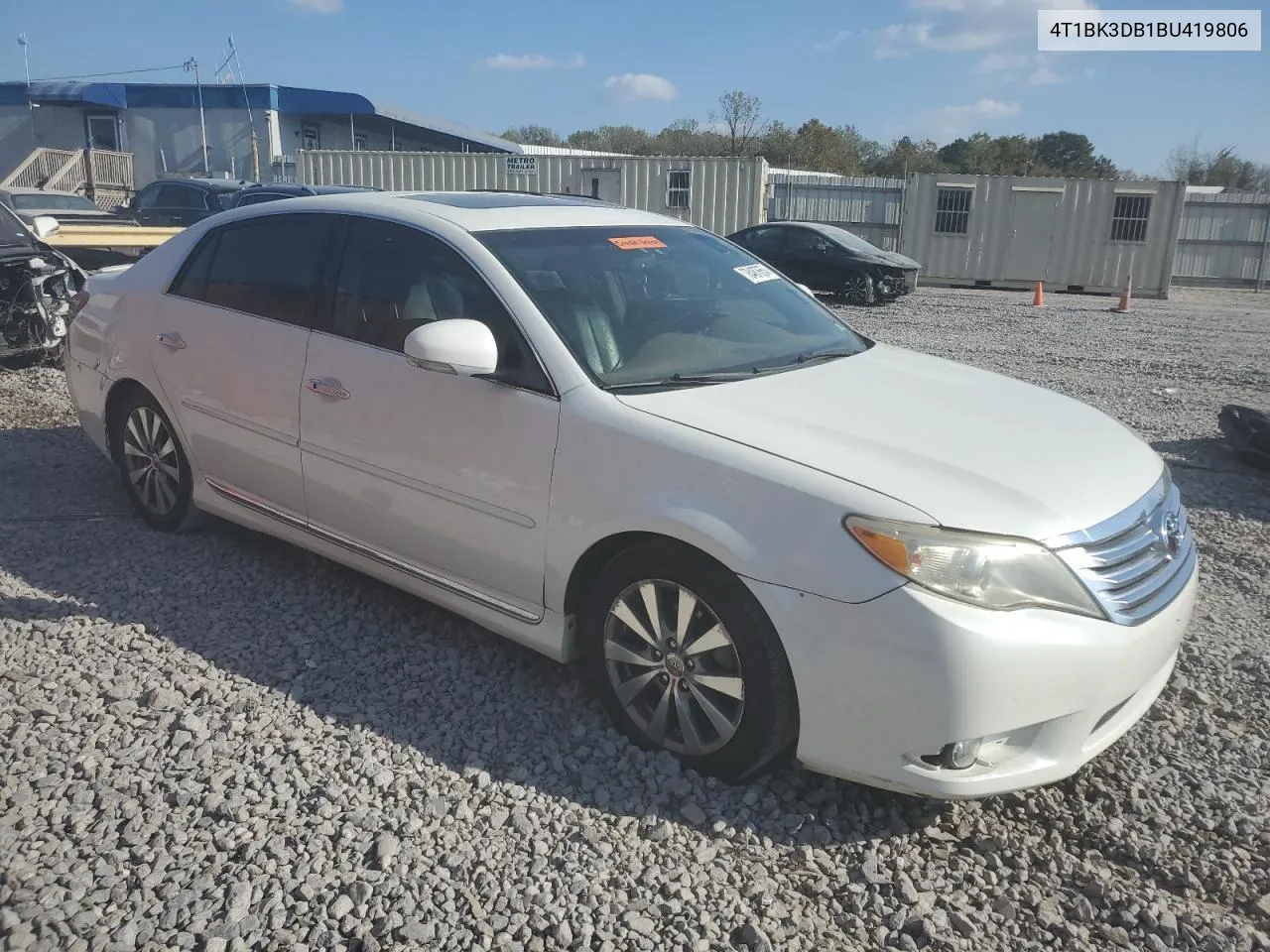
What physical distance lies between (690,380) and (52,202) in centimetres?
1587

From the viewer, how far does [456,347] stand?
325cm

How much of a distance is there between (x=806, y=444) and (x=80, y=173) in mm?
28074

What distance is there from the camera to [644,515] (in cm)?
298

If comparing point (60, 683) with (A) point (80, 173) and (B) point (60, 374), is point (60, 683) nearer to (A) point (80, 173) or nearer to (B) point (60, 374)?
(B) point (60, 374)

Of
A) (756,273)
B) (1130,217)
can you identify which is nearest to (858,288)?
(1130,217)

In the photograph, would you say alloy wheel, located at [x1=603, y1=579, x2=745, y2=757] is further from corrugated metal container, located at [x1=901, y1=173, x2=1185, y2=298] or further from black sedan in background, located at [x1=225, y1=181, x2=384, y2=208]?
corrugated metal container, located at [x1=901, y1=173, x2=1185, y2=298]

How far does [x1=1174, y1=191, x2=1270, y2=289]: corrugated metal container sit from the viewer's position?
2573cm

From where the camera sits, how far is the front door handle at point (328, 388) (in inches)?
151

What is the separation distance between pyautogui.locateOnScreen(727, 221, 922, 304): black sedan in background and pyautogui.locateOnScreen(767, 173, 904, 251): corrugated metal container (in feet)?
21.9

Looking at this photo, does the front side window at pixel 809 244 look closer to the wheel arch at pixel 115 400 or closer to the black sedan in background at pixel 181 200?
the black sedan in background at pixel 181 200

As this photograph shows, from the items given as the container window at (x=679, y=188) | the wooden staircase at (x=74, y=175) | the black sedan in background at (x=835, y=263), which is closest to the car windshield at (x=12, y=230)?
the black sedan in background at (x=835, y=263)

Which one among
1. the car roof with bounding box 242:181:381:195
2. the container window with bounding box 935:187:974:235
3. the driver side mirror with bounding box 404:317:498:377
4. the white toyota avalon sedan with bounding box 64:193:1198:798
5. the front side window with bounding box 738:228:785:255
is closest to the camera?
the white toyota avalon sedan with bounding box 64:193:1198:798

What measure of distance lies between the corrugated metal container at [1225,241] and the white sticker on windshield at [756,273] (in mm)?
25747

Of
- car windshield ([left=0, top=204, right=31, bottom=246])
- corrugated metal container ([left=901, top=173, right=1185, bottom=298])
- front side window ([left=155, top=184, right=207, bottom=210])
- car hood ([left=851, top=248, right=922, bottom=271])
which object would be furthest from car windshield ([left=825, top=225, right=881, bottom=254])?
car windshield ([left=0, top=204, right=31, bottom=246])
